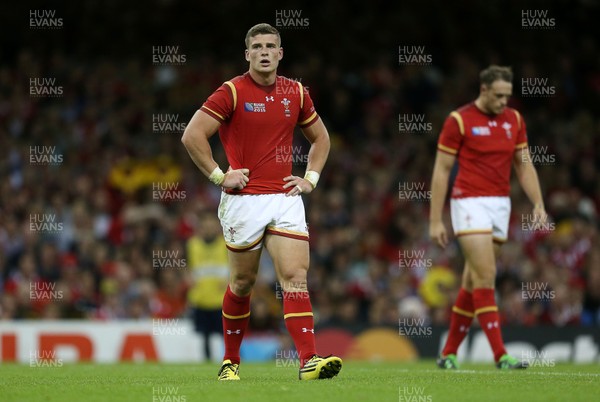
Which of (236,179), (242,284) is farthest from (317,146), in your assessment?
(242,284)

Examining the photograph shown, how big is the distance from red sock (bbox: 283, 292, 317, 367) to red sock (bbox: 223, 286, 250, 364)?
0.63m

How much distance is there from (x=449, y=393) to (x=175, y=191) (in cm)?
1284

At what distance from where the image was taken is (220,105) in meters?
8.62

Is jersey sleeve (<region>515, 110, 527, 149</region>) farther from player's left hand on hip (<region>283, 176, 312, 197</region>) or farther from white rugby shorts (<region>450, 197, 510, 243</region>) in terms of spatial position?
player's left hand on hip (<region>283, 176, 312, 197</region>)

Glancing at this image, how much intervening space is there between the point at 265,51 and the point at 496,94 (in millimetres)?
3215

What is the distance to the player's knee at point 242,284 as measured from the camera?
28.8ft

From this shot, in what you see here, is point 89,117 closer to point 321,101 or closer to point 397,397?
point 321,101

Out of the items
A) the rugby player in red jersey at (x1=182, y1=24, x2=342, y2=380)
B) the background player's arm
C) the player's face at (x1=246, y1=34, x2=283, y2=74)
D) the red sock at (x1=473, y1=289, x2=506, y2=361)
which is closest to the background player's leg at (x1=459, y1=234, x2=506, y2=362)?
the red sock at (x1=473, y1=289, x2=506, y2=361)

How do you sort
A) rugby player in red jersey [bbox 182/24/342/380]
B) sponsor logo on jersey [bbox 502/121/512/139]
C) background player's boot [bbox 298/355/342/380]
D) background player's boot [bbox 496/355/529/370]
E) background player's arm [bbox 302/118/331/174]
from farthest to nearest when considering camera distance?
sponsor logo on jersey [bbox 502/121/512/139] → background player's boot [bbox 496/355/529/370] → background player's arm [bbox 302/118/331/174] → rugby player in red jersey [bbox 182/24/342/380] → background player's boot [bbox 298/355/342/380]

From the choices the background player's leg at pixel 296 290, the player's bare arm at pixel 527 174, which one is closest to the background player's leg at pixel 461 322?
the player's bare arm at pixel 527 174

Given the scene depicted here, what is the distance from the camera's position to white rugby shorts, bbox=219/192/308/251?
336 inches

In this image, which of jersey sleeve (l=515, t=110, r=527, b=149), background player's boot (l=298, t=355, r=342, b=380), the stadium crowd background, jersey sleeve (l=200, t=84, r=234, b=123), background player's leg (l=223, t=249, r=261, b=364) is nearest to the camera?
background player's boot (l=298, t=355, r=342, b=380)

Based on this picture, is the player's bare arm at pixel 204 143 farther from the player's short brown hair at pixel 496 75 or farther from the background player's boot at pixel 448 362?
the background player's boot at pixel 448 362

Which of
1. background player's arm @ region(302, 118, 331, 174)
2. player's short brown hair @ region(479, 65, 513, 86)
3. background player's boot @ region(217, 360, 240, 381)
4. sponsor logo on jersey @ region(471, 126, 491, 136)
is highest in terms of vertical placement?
player's short brown hair @ region(479, 65, 513, 86)
